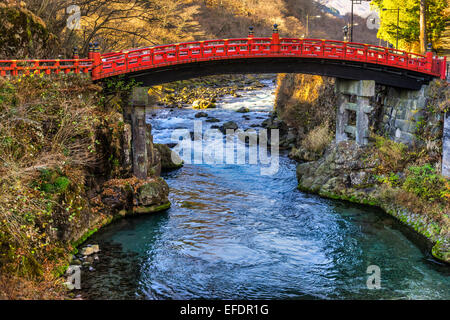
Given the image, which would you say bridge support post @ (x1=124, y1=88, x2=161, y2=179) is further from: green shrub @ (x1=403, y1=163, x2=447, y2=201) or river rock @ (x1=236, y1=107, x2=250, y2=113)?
river rock @ (x1=236, y1=107, x2=250, y2=113)

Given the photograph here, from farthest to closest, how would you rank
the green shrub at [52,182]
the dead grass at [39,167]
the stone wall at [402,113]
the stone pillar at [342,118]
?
1. the stone pillar at [342,118]
2. the stone wall at [402,113]
3. the green shrub at [52,182]
4. the dead grass at [39,167]

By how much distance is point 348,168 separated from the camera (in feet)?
101

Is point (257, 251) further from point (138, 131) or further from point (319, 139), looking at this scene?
point (319, 139)

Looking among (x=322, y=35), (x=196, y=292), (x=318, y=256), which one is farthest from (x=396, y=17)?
(x=322, y=35)

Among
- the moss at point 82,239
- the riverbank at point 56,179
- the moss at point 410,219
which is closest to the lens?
the riverbank at point 56,179

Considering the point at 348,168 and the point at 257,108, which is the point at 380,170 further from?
the point at 257,108

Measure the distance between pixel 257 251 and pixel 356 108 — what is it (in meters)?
14.4

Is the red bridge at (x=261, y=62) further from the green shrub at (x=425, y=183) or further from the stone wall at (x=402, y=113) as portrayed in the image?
the green shrub at (x=425, y=183)

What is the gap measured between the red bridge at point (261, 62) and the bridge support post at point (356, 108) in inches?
29.7

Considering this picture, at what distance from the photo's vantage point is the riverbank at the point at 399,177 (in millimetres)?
24906

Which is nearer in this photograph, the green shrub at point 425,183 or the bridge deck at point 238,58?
the green shrub at point 425,183

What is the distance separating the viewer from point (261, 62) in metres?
29.6

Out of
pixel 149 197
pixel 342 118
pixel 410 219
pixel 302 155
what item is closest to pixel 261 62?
pixel 342 118

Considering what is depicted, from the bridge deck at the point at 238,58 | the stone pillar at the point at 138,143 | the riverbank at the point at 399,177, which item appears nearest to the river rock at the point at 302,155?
the riverbank at the point at 399,177
